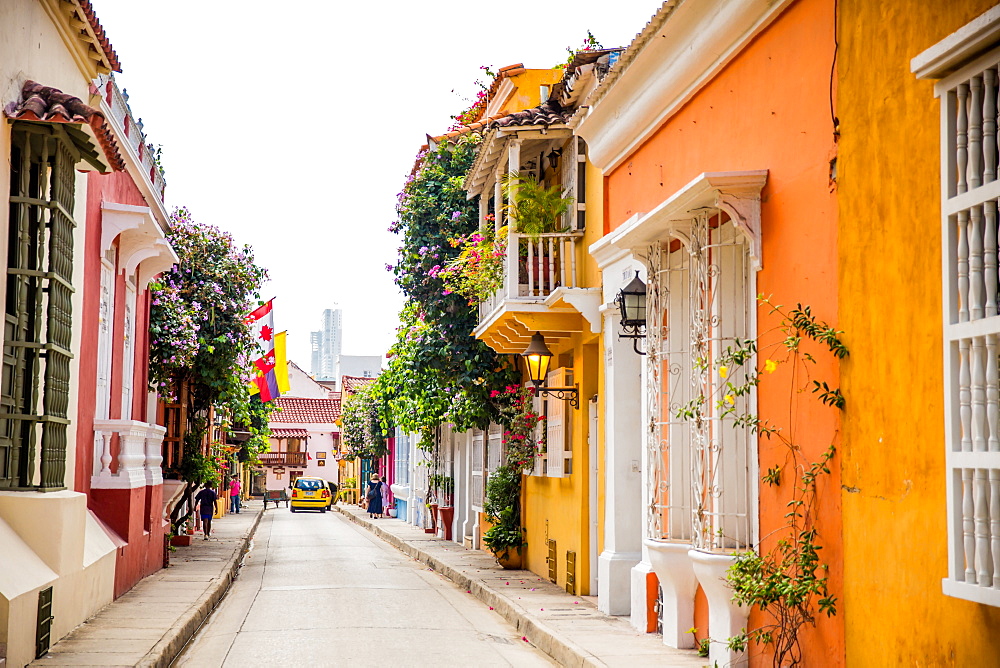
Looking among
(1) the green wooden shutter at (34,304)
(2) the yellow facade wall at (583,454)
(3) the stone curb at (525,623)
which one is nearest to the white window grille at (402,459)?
(3) the stone curb at (525,623)

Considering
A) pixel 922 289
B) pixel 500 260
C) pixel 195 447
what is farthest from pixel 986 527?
pixel 195 447

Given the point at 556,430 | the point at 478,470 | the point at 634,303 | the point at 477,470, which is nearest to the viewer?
the point at 634,303

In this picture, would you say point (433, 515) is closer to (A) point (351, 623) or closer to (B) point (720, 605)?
(A) point (351, 623)

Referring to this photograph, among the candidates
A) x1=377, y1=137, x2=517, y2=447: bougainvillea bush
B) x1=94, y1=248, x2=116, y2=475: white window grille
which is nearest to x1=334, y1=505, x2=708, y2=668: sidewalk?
x1=377, y1=137, x2=517, y2=447: bougainvillea bush

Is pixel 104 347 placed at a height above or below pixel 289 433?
above

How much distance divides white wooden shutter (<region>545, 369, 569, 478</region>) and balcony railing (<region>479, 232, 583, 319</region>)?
1196mm

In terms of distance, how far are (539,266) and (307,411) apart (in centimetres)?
A: 6651

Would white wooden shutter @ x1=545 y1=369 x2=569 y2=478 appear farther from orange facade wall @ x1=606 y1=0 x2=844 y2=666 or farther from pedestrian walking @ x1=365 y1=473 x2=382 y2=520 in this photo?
pedestrian walking @ x1=365 y1=473 x2=382 y2=520

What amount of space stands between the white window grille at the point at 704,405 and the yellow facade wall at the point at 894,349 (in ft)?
5.28

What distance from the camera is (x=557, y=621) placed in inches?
450

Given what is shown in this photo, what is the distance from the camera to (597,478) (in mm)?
13336

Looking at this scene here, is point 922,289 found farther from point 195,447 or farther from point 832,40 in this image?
point 195,447

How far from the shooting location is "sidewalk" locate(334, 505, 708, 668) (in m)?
9.25

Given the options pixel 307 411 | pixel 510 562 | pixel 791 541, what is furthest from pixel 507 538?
pixel 307 411
